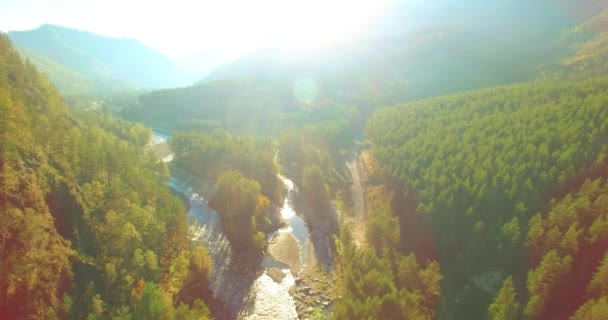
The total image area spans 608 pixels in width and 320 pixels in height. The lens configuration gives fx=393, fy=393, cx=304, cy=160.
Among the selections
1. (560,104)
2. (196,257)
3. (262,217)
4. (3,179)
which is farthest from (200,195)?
(560,104)

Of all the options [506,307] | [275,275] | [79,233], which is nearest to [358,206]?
[275,275]

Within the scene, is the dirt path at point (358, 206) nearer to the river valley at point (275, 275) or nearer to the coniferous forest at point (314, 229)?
the coniferous forest at point (314, 229)

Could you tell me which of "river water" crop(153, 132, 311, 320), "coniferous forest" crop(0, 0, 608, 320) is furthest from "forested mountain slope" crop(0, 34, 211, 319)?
"river water" crop(153, 132, 311, 320)

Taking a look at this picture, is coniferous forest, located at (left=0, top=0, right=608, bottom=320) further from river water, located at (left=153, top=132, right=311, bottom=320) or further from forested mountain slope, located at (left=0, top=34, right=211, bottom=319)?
river water, located at (left=153, top=132, right=311, bottom=320)

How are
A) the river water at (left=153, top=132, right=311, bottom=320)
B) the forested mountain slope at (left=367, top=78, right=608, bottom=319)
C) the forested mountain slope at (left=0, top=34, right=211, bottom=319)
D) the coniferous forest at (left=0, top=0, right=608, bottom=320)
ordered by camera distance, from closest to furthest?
1. the forested mountain slope at (left=0, top=34, right=211, bottom=319)
2. the coniferous forest at (left=0, top=0, right=608, bottom=320)
3. the river water at (left=153, top=132, right=311, bottom=320)
4. the forested mountain slope at (left=367, top=78, right=608, bottom=319)

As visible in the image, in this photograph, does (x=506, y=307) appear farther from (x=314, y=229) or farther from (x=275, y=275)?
(x=314, y=229)

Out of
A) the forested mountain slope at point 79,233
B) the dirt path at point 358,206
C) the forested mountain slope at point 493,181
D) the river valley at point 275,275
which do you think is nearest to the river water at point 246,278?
the river valley at point 275,275
